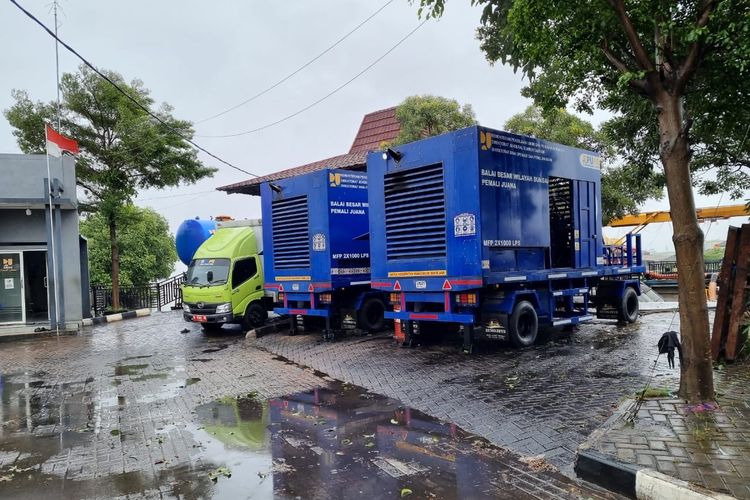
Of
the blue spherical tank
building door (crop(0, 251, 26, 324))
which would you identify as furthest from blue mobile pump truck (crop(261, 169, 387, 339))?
building door (crop(0, 251, 26, 324))

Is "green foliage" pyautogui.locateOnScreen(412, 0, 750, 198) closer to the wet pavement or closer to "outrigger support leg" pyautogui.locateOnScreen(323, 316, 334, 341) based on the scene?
the wet pavement

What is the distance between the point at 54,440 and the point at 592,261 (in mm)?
10820

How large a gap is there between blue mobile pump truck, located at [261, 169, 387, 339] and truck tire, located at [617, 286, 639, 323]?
19.0ft

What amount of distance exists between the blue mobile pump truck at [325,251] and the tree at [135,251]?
62.8 feet

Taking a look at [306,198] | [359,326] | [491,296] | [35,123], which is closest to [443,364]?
[491,296]

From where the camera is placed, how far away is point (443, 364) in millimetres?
9523

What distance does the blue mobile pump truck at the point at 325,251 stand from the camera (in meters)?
12.8

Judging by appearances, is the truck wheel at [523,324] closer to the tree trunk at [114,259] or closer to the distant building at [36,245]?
the distant building at [36,245]

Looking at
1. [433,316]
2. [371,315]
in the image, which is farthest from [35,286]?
[433,316]

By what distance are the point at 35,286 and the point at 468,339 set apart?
15374mm

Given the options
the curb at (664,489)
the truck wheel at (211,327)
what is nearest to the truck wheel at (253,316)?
the truck wheel at (211,327)

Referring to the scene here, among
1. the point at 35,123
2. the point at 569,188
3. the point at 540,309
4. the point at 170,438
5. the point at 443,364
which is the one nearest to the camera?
the point at 170,438

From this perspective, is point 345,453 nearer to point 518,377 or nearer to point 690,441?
point 690,441

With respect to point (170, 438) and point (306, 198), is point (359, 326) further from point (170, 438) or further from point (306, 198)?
point (170, 438)
